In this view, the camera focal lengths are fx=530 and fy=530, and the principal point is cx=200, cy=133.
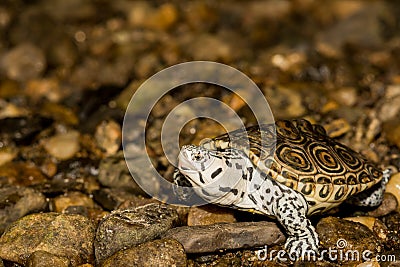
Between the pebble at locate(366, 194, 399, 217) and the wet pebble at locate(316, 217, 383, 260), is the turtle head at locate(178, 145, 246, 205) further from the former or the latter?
the pebble at locate(366, 194, 399, 217)

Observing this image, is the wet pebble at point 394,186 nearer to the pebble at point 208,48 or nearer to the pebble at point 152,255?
the pebble at point 152,255

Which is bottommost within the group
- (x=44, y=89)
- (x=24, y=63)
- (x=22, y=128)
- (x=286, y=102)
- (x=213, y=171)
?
(x=213, y=171)

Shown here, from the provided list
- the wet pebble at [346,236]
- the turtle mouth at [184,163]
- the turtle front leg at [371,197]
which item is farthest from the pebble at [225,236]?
the turtle front leg at [371,197]

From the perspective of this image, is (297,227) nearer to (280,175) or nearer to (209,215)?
(280,175)

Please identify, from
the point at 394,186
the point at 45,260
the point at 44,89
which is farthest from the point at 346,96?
the point at 45,260

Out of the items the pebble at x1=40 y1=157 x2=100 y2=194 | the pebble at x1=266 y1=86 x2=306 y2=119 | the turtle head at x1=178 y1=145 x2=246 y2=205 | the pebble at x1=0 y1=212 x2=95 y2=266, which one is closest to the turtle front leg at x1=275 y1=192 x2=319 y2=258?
the turtle head at x1=178 y1=145 x2=246 y2=205

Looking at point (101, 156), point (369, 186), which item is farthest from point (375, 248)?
point (101, 156)
